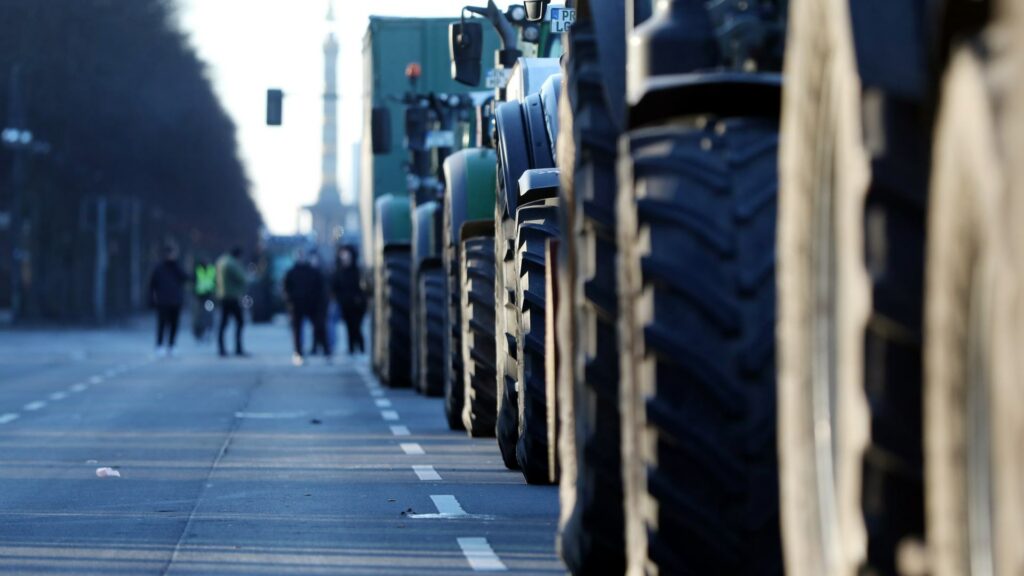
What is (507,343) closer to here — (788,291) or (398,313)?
(788,291)

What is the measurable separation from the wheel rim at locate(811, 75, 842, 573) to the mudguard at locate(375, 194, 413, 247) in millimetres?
19222

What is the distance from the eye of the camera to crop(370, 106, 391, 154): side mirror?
985 inches

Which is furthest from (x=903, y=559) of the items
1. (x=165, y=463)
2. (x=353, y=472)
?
(x=165, y=463)

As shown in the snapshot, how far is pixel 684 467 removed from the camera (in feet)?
17.6

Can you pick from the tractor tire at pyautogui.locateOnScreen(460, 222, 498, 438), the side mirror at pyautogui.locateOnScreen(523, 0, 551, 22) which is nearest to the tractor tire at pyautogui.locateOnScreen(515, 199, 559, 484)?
the tractor tire at pyautogui.locateOnScreen(460, 222, 498, 438)

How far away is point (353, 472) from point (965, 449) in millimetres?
9383

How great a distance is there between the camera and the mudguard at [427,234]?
20.5 metres

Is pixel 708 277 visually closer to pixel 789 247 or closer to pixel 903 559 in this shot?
pixel 789 247

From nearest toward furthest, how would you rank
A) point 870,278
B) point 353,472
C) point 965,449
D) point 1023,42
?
point 1023,42 < point 965,449 < point 870,278 < point 353,472

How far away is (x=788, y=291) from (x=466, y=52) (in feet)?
42.3

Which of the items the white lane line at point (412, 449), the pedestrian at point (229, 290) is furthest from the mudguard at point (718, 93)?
the pedestrian at point (229, 290)

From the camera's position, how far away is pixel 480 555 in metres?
8.37

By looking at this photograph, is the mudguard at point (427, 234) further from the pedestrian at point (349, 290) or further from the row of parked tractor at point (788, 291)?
the pedestrian at point (349, 290)

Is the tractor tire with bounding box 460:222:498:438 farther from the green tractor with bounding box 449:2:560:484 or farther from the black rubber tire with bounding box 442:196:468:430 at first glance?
the black rubber tire with bounding box 442:196:468:430
